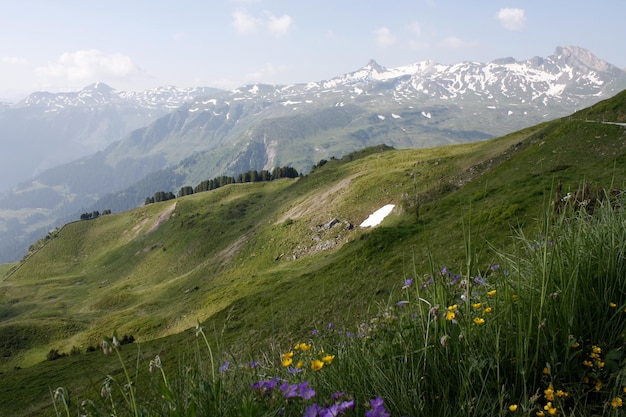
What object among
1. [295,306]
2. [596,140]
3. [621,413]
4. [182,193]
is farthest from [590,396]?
[182,193]

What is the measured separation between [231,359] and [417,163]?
217 ft

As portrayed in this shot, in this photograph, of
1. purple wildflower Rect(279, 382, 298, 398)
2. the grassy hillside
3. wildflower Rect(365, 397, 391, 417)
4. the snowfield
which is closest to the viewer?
wildflower Rect(365, 397, 391, 417)

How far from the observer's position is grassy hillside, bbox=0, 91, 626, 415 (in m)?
23.1

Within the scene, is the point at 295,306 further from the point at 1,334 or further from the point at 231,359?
the point at 1,334

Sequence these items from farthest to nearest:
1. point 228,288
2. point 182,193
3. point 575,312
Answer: point 182,193
point 228,288
point 575,312

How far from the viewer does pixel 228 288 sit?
53062 mm

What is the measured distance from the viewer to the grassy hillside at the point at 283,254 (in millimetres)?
23078

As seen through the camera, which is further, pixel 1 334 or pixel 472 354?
pixel 1 334

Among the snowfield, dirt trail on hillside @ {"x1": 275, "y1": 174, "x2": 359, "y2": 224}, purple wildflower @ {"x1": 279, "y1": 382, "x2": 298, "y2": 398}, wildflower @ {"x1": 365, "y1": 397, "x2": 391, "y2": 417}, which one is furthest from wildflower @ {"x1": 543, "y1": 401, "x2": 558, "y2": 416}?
dirt trail on hillside @ {"x1": 275, "y1": 174, "x2": 359, "y2": 224}

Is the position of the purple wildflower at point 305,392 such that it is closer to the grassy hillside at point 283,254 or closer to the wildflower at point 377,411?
the wildflower at point 377,411

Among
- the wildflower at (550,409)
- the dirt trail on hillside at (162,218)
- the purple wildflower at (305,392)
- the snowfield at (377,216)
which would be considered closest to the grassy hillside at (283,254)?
the dirt trail on hillside at (162,218)

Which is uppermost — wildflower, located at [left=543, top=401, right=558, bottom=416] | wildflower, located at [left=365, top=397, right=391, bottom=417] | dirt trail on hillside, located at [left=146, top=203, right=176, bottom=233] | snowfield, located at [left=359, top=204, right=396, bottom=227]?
wildflower, located at [left=365, top=397, right=391, bottom=417]

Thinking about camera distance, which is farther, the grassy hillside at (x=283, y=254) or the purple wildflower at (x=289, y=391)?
the grassy hillside at (x=283, y=254)

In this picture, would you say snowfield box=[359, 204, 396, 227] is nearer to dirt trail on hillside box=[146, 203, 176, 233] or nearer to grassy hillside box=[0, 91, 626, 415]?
grassy hillside box=[0, 91, 626, 415]
